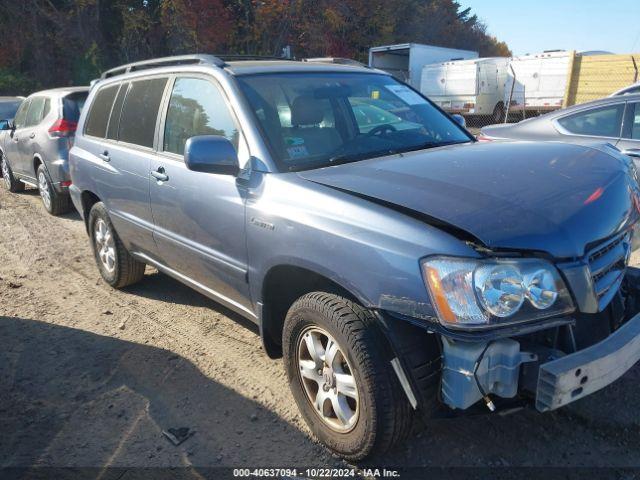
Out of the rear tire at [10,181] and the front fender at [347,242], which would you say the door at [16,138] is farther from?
the front fender at [347,242]

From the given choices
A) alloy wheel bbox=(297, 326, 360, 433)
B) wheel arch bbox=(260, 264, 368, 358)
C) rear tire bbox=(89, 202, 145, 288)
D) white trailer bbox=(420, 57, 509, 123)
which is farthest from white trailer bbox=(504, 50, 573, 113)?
alloy wheel bbox=(297, 326, 360, 433)

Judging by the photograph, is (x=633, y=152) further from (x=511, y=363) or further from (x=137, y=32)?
(x=137, y=32)

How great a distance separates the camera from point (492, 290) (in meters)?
2.13

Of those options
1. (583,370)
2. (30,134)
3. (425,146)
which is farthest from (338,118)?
(30,134)

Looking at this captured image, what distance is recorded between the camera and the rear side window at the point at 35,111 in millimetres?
8548

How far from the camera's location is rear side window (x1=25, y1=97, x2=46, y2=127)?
337 inches

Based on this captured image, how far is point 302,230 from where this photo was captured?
2.68 metres

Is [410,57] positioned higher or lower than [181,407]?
higher

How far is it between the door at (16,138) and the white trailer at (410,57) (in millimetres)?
15910

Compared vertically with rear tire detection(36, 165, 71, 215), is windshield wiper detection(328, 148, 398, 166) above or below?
above

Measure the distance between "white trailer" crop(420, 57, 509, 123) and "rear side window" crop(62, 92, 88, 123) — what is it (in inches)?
566

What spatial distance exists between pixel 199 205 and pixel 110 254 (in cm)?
207

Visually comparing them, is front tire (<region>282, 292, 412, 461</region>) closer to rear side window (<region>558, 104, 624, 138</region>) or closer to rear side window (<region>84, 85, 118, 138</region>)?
rear side window (<region>84, 85, 118, 138</region>)

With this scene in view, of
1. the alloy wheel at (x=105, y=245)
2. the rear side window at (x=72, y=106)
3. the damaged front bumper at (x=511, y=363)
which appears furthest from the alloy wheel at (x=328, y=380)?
the rear side window at (x=72, y=106)
